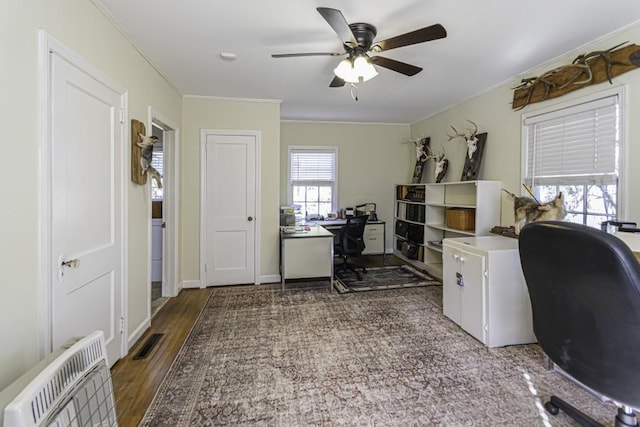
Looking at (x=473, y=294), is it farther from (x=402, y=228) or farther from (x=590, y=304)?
(x=402, y=228)

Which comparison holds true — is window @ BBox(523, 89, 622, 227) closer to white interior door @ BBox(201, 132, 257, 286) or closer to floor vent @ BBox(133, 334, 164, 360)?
white interior door @ BBox(201, 132, 257, 286)

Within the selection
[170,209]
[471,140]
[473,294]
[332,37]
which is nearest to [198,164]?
[170,209]

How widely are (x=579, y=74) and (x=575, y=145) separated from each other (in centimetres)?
61

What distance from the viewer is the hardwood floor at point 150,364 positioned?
72.5 inches

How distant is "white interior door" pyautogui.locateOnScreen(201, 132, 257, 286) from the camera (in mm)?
4043

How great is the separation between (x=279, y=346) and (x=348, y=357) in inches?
23.1

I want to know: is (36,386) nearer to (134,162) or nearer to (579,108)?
(134,162)

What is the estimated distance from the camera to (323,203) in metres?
5.84

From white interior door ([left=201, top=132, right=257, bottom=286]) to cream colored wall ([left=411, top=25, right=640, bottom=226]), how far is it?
293 cm

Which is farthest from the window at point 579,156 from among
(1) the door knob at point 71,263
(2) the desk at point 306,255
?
(1) the door knob at point 71,263

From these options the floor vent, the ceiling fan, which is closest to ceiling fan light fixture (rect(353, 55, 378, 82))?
the ceiling fan

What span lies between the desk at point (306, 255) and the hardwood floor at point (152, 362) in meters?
1.09

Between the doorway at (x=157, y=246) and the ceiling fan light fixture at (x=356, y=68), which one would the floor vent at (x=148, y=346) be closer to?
the doorway at (x=157, y=246)

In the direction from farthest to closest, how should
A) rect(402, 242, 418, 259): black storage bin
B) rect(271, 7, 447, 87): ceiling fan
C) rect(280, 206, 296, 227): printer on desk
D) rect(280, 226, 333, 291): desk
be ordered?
rect(402, 242, 418, 259): black storage bin
rect(280, 206, 296, 227): printer on desk
rect(280, 226, 333, 291): desk
rect(271, 7, 447, 87): ceiling fan
